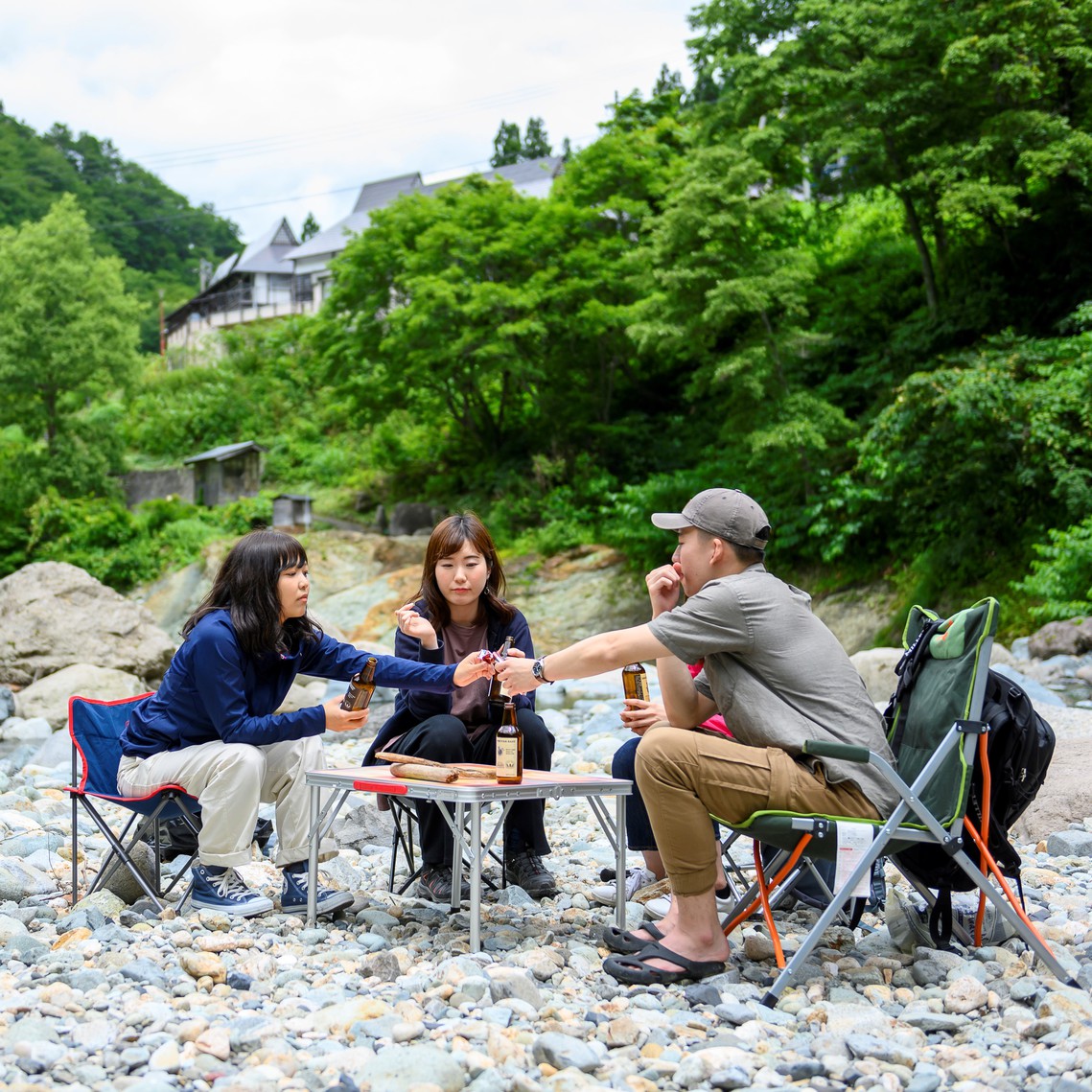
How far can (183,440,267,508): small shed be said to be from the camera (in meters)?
29.0

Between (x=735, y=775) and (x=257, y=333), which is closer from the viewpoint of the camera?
(x=735, y=775)

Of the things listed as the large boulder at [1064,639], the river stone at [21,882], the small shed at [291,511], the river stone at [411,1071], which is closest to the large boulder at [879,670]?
the large boulder at [1064,639]

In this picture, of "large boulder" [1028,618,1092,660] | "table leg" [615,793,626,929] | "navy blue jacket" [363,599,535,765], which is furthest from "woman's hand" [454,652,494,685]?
"large boulder" [1028,618,1092,660]

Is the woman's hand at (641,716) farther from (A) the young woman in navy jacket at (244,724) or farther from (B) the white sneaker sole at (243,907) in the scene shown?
(B) the white sneaker sole at (243,907)

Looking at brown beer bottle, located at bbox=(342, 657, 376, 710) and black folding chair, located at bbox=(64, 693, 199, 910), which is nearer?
black folding chair, located at bbox=(64, 693, 199, 910)

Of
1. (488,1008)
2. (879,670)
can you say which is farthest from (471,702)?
(879,670)

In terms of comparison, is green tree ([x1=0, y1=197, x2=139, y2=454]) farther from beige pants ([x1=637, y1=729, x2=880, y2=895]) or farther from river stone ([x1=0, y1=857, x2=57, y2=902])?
beige pants ([x1=637, y1=729, x2=880, y2=895])

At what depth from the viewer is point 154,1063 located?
8.04 feet

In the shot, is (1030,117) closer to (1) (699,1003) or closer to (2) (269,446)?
(1) (699,1003)

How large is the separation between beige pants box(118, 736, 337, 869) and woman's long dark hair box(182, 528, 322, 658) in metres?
0.37

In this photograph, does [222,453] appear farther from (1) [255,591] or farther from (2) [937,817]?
(2) [937,817]

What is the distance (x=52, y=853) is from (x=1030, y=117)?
13.3 meters

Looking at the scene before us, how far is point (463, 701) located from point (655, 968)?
4.50ft

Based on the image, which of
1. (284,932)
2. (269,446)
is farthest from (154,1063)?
(269,446)
